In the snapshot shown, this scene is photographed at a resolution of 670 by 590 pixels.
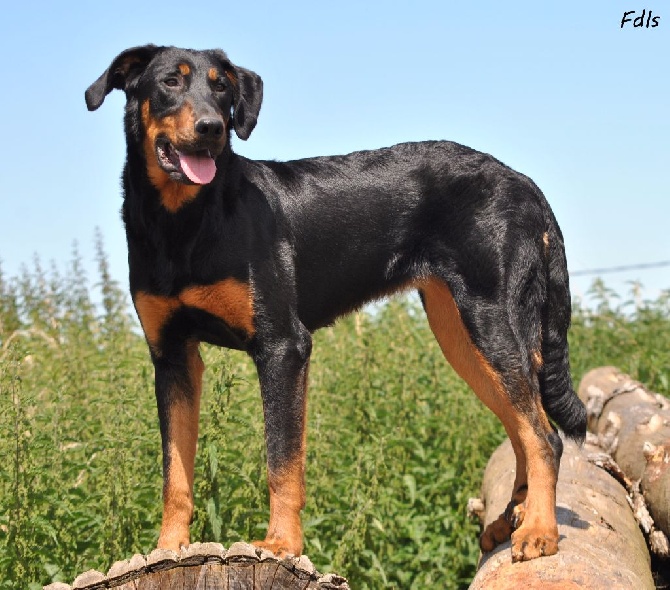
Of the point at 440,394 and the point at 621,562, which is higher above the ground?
the point at 621,562

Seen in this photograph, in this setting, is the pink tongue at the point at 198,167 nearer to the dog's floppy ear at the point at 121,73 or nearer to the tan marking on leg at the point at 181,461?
the dog's floppy ear at the point at 121,73

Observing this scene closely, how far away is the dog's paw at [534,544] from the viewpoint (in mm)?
4203

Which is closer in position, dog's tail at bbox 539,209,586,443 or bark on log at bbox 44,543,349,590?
bark on log at bbox 44,543,349,590

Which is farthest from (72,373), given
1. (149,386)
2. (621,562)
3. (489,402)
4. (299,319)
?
(621,562)

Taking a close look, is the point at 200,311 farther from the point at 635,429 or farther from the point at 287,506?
the point at 635,429

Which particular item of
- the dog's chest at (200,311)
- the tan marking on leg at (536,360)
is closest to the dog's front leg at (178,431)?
Result: the dog's chest at (200,311)

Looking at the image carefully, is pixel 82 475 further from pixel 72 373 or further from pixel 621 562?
pixel 621 562

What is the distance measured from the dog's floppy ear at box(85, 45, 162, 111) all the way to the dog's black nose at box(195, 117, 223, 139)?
565 millimetres

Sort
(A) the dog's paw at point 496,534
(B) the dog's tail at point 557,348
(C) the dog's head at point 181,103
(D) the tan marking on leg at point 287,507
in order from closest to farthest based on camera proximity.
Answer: (D) the tan marking on leg at point 287,507, (C) the dog's head at point 181,103, (A) the dog's paw at point 496,534, (B) the dog's tail at point 557,348

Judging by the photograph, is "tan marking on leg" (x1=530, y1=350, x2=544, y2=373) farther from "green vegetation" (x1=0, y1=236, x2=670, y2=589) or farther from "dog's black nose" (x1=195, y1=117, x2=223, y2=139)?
"dog's black nose" (x1=195, y1=117, x2=223, y2=139)

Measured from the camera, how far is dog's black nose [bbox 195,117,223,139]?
4022mm

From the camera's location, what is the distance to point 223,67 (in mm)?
4508

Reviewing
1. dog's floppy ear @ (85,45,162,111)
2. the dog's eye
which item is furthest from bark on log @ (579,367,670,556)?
dog's floppy ear @ (85,45,162,111)

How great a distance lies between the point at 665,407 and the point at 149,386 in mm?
3743
